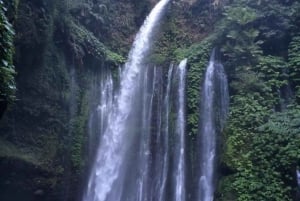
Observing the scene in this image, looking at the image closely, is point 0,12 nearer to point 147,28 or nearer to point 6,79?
point 6,79

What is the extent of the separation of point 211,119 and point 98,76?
4.10m

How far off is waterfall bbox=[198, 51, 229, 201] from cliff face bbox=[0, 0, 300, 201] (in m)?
0.23

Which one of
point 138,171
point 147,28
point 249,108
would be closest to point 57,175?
point 138,171

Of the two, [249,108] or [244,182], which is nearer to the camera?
[244,182]

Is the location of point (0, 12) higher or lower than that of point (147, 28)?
lower

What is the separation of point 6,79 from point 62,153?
549 cm

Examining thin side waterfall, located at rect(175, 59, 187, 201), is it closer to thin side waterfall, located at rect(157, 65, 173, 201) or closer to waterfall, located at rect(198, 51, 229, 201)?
thin side waterfall, located at rect(157, 65, 173, 201)

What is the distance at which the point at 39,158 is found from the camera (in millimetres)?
9844

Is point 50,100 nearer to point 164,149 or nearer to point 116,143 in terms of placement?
point 116,143

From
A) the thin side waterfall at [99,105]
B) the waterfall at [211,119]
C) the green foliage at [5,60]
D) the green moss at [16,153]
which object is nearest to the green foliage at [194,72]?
the waterfall at [211,119]

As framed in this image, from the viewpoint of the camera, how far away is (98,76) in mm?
12344

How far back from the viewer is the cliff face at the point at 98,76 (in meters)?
9.43

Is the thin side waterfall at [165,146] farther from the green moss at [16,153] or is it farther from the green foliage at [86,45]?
the green moss at [16,153]

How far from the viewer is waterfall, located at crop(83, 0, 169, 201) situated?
1072 cm
